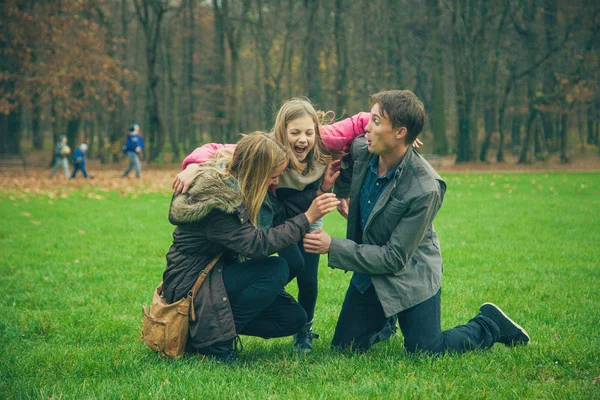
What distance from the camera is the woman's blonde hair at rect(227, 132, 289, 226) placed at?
4.02 m

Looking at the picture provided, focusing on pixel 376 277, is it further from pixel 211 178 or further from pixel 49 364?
pixel 49 364

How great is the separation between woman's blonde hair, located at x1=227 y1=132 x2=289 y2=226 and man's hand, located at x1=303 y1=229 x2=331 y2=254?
40 cm

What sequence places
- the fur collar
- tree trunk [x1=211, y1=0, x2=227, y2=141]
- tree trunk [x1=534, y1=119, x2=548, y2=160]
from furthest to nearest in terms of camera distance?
tree trunk [x1=211, y1=0, x2=227, y2=141]
tree trunk [x1=534, y1=119, x2=548, y2=160]
the fur collar

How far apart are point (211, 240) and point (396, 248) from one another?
1.25m

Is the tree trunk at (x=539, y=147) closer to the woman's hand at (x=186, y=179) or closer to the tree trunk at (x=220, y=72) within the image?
the tree trunk at (x=220, y=72)

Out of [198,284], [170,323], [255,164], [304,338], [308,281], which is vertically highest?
[255,164]

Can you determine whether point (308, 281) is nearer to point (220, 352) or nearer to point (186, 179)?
point (220, 352)

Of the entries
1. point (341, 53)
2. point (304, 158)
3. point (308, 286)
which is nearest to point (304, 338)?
point (308, 286)

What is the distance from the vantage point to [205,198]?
393cm

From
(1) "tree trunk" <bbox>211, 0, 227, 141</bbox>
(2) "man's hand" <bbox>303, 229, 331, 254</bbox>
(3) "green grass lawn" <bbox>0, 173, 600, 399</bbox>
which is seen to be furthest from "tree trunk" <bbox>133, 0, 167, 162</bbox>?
(2) "man's hand" <bbox>303, 229, 331, 254</bbox>

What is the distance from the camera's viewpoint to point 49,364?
13.6 ft

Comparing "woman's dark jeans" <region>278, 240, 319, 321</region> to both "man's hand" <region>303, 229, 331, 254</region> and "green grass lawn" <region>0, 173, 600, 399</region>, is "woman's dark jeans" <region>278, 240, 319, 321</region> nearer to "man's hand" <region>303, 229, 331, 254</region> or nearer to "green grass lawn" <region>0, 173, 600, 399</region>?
"green grass lawn" <region>0, 173, 600, 399</region>

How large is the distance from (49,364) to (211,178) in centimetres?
170

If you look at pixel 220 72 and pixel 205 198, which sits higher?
pixel 220 72
